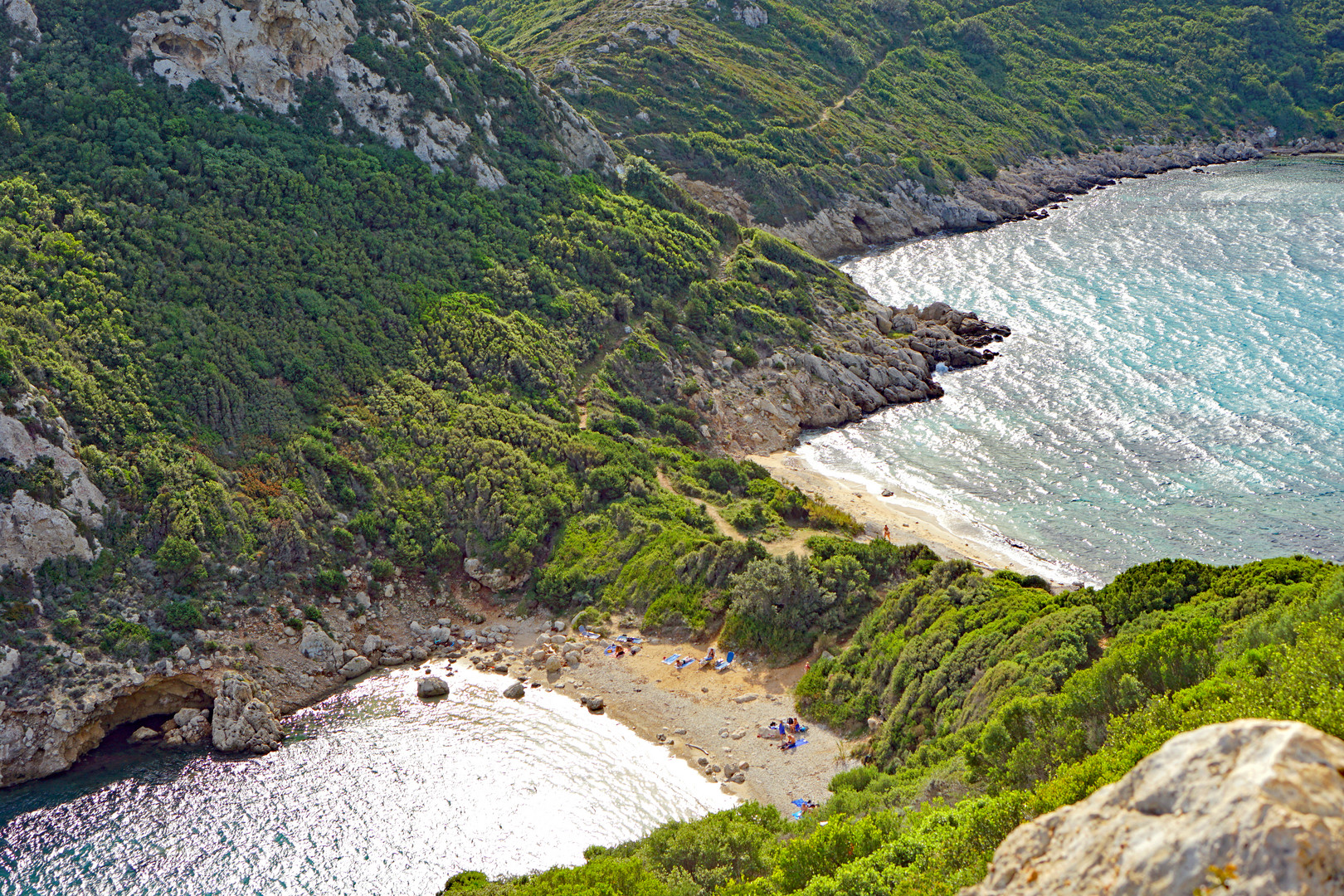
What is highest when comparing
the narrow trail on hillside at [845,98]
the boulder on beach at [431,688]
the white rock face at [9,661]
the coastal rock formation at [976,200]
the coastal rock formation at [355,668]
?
the narrow trail on hillside at [845,98]

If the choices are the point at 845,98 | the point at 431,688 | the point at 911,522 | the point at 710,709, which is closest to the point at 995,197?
the point at 845,98

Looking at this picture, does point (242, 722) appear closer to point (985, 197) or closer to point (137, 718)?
point (137, 718)

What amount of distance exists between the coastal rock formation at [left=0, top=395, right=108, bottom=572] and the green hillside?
2833 inches

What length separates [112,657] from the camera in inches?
1527

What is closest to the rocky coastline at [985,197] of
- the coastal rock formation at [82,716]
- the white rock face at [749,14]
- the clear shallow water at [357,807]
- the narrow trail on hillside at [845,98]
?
the narrow trail on hillside at [845,98]

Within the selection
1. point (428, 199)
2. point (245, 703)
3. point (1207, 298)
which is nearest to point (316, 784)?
Answer: point (245, 703)

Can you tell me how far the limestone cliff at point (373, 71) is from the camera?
211ft

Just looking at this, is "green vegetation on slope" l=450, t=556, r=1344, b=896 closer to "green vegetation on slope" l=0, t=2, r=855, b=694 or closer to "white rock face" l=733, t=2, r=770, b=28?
"green vegetation on slope" l=0, t=2, r=855, b=694

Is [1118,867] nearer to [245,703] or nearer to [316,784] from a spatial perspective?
[316,784]

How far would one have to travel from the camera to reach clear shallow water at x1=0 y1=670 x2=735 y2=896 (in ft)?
104

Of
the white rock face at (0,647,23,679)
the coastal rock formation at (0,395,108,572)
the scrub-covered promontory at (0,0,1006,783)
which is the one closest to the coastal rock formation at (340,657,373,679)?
the scrub-covered promontory at (0,0,1006,783)

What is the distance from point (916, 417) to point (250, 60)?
173 feet

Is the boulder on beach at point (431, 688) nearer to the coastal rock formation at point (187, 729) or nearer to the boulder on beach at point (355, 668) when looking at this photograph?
the boulder on beach at point (355, 668)

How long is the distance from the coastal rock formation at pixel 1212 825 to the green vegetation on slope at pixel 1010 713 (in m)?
Result: 7.51
